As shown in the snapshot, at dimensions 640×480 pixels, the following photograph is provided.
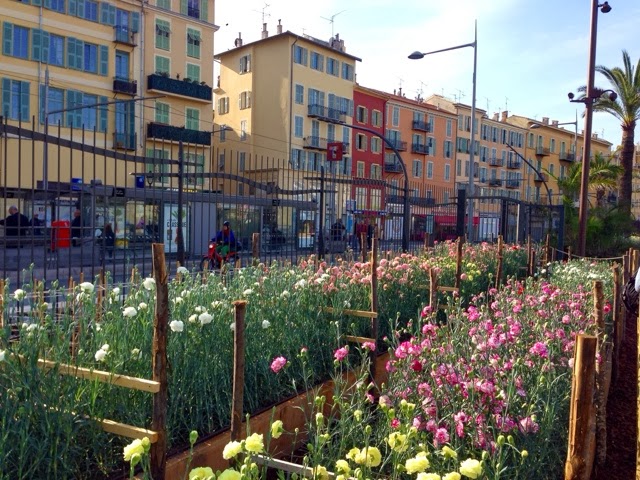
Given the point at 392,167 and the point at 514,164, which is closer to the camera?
the point at 392,167

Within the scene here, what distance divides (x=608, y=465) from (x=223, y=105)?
151 ft

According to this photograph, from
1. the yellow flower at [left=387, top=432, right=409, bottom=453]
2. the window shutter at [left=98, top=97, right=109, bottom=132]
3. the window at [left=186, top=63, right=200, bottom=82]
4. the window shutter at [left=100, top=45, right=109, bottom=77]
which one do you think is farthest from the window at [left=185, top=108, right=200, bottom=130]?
the yellow flower at [left=387, top=432, right=409, bottom=453]

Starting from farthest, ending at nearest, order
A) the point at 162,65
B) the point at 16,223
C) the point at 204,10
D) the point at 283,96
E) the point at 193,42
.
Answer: the point at 283,96 < the point at 204,10 < the point at 193,42 < the point at 162,65 < the point at 16,223

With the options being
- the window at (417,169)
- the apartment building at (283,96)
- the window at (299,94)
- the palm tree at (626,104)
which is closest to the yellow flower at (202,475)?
the palm tree at (626,104)

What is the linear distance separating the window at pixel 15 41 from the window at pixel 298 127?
756 inches

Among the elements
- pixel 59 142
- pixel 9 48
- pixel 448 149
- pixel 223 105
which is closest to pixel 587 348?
pixel 59 142

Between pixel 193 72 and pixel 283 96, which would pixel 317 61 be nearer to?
pixel 283 96

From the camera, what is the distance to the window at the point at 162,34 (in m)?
34.5

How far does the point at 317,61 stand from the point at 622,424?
4311 centimetres

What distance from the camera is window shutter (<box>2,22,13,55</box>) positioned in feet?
90.4

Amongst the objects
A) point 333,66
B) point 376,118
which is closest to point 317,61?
point 333,66

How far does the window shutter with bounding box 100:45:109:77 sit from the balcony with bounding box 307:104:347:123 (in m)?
16.0

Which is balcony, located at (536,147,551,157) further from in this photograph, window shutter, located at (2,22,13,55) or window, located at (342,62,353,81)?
window shutter, located at (2,22,13,55)

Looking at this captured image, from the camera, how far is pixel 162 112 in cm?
3509
